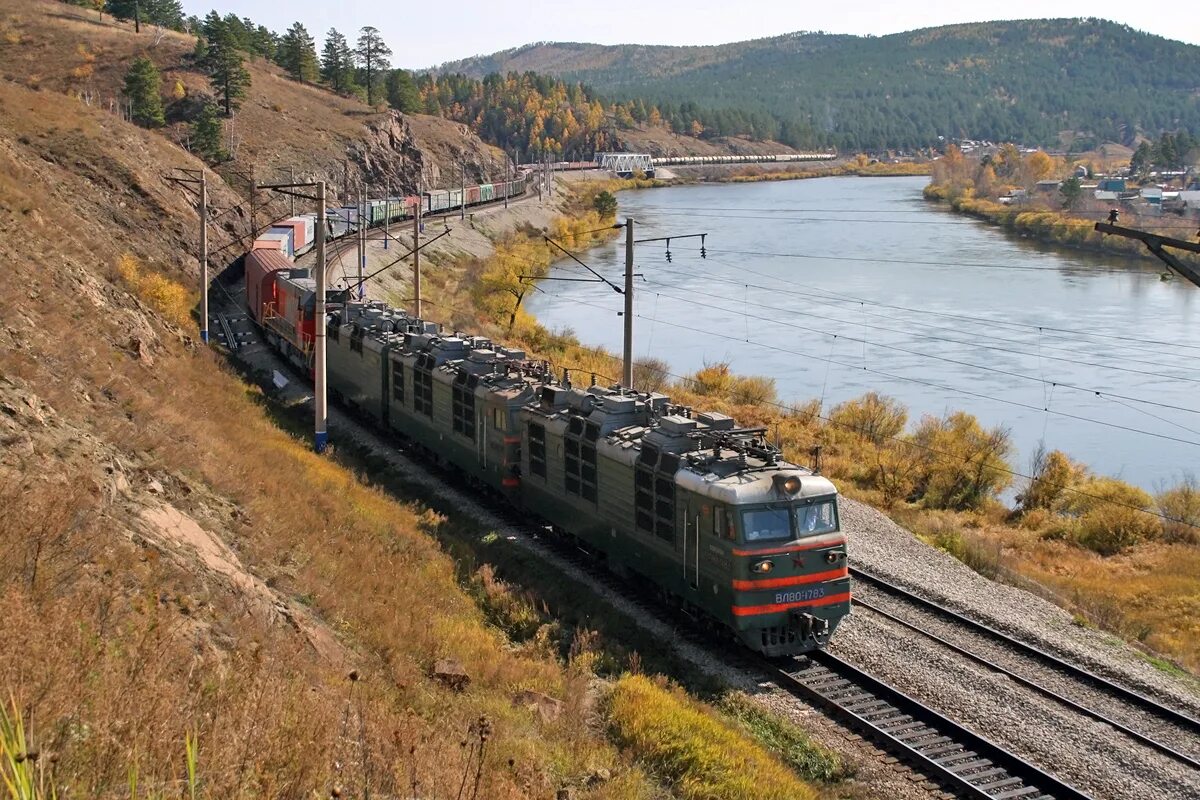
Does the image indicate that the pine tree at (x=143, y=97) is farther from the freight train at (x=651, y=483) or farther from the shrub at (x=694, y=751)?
the shrub at (x=694, y=751)

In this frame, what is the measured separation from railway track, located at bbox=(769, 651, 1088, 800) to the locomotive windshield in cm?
200

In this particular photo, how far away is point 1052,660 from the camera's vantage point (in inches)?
703

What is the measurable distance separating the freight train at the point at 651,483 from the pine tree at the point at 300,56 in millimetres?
115183

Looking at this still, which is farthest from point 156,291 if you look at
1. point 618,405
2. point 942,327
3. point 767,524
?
point 942,327

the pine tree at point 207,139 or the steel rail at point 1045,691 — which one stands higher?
the pine tree at point 207,139

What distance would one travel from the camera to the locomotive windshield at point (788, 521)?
55.7ft

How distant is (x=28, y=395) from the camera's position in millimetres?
15586

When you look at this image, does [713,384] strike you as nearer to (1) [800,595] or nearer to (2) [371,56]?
(1) [800,595]

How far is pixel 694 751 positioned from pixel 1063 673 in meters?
7.60

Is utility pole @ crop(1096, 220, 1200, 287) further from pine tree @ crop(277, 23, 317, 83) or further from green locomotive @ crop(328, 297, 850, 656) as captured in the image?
pine tree @ crop(277, 23, 317, 83)

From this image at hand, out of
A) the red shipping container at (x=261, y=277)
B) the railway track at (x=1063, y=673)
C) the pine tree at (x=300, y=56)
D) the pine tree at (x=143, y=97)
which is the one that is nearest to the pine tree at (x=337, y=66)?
the pine tree at (x=300, y=56)

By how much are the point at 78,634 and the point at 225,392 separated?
22.8 meters

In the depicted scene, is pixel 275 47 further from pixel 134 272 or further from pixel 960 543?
pixel 960 543

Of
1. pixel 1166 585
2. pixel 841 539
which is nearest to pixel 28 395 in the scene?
pixel 841 539
